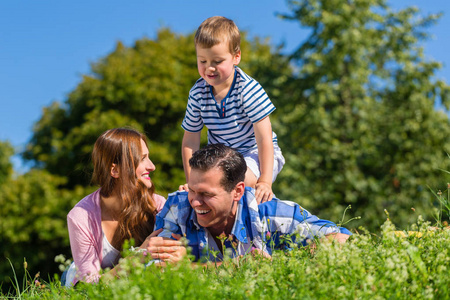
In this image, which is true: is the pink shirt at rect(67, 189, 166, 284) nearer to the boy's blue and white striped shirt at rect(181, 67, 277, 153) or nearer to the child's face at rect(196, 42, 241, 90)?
the boy's blue and white striped shirt at rect(181, 67, 277, 153)

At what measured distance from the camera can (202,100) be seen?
518cm

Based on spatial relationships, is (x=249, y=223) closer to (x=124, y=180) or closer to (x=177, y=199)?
(x=177, y=199)

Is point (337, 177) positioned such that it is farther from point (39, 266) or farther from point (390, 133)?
point (39, 266)

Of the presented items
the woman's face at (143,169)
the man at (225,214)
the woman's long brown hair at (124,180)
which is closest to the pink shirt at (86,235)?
the woman's long brown hair at (124,180)

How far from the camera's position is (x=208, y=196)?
4.25m

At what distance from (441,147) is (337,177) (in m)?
3.40

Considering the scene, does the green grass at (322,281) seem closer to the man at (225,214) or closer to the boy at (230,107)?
the man at (225,214)

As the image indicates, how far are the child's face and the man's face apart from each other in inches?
39.0

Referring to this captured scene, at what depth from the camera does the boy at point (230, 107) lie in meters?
4.67

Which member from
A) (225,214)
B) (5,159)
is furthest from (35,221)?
(225,214)

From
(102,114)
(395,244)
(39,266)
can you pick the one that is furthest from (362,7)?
(39,266)

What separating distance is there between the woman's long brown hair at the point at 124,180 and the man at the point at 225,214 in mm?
529

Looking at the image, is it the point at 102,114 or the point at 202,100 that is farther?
the point at 102,114

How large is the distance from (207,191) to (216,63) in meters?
1.28
